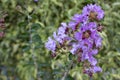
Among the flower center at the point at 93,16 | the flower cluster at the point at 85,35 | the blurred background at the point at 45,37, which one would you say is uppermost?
the flower center at the point at 93,16

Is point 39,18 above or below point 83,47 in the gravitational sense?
below

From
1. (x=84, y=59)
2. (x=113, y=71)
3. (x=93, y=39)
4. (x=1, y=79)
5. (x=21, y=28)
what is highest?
(x=93, y=39)

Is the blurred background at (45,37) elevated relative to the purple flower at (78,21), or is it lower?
lower

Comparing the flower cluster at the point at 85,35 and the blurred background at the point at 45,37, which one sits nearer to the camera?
the flower cluster at the point at 85,35

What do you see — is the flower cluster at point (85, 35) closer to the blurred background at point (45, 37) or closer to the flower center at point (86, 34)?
the flower center at point (86, 34)

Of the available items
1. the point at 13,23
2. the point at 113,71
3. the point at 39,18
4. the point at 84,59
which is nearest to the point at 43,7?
the point at 39,18

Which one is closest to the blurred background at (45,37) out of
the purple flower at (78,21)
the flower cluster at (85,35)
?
the flower cluster at (85,35)

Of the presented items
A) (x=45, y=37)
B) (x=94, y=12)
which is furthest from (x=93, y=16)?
(x=45, y=37)

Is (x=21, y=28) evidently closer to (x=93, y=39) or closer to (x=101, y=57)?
(x=101, y=57)

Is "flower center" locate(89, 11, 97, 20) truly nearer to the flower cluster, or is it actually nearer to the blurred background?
the flower cluster
